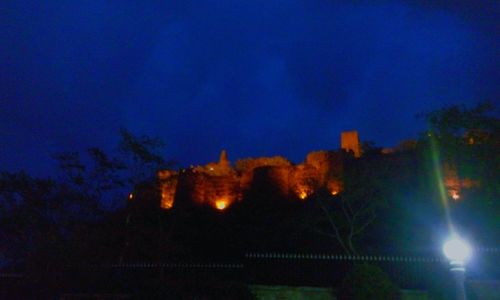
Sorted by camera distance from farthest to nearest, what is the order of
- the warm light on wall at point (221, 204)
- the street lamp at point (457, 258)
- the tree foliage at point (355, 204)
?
the warm light on wall at point (221, 204), the tree foliage at point (355, 204), the street lamp at point (457, 258)

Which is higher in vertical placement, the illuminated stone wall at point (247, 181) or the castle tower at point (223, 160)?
the castle tower at point (223, 160)

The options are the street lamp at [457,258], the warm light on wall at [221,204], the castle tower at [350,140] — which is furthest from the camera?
the castle tower at [350,140]

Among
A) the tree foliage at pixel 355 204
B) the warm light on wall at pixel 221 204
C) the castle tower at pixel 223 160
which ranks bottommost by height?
the tree foliage at pixel 355 204

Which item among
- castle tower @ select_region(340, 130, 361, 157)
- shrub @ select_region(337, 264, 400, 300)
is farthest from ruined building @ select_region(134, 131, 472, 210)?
shrub @ select_region(337, 264, 400, 300)

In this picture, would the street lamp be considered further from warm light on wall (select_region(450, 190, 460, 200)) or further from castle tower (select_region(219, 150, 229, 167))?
castle tower (select_region(219, 150, 229, 167))

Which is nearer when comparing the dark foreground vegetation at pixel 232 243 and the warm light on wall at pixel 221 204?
the dark foreground vegetation at pixel 232 243

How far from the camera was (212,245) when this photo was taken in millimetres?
30469

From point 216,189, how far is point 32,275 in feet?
92.2

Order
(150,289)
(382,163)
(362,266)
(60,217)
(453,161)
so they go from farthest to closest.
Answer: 1. (382,163)
2. (453,161)
3. (60,217)
4. (362,266)
5. (150,289)

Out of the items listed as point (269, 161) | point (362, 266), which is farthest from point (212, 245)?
point (269, 161)

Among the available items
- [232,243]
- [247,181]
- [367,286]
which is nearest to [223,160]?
[247,181]

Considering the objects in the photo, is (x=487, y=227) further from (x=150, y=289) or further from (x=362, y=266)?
(x=150, y=289)

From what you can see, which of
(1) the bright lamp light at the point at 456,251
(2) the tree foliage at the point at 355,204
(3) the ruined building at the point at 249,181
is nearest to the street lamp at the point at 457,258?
(1) the bright lamp light at the point at 456,251

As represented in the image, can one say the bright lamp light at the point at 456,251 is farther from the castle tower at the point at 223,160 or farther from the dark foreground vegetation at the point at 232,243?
the castle tower at the point at 223,160
